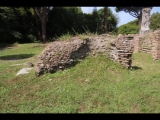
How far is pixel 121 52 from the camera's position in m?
6.18

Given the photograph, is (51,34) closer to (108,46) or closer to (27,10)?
(27,10)

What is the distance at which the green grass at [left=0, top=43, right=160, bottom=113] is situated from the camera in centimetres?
409

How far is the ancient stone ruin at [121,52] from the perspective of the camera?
6141 millimetres

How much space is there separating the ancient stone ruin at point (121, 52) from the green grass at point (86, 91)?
0.21 m

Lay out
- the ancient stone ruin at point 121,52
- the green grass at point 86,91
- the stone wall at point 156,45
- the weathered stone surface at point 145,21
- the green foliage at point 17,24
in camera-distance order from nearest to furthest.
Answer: the green grass at point 86,91 → the ancient stone ruin at point 121,52 → the stone wall at point 156,45 → the weathered stone surface at point 145,21 → the green foliage at point 17,24

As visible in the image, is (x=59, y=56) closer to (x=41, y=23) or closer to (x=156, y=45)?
(x=156, y=45)

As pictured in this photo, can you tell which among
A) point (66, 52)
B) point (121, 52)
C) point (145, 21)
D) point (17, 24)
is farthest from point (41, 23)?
point (121, 52)

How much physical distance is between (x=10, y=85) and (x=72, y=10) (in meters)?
19.7

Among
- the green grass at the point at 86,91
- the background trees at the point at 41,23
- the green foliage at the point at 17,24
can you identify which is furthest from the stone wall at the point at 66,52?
the green foliage at the point at 17,24

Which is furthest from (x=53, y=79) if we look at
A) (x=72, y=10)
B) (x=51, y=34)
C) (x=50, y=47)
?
(x=72, y=10)

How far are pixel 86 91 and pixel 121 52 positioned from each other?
6.61 ft

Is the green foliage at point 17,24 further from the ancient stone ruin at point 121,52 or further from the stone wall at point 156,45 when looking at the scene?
the ancient stone ruin at point 121,52

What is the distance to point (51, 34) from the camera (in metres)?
22.3

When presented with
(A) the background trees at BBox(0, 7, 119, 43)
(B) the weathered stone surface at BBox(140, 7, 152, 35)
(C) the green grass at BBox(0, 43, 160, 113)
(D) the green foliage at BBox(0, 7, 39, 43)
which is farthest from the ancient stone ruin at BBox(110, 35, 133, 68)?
(D) the green foliage at BBox(0, 7, 39, 43)
